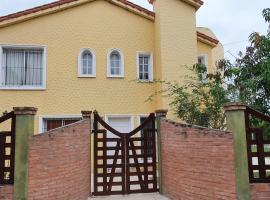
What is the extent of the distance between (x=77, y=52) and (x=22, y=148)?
355 inches

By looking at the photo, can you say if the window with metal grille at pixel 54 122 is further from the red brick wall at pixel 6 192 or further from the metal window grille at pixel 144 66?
the red brick wall at pixel 6 192

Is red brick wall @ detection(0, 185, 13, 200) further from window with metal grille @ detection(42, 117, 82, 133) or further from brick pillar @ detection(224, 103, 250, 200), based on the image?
window with metal grille @ detection(42, 117, 82, 133)

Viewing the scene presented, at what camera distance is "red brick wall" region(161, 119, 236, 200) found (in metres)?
7.68

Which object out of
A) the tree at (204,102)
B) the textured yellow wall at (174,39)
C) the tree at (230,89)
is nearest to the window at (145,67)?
the textured yellow wall at (174,39)

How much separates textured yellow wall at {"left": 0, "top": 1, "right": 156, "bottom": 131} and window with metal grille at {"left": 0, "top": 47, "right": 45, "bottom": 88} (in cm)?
41

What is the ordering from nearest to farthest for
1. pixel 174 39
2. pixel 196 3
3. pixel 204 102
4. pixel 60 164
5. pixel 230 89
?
pixel 60 164, pixel 230 89, pixel 204 102, pixel 174 39, pixel 196 3

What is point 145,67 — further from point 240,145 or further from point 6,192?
point 6,192

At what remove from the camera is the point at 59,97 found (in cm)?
1586

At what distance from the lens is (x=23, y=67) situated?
16016 millimetres

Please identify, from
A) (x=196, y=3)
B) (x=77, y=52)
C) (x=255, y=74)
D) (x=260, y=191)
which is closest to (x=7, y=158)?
(x=260, y=191)

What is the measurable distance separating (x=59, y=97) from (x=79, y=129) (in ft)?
20.4

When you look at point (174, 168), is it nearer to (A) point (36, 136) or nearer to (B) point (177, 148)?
(B) point (177, 148)

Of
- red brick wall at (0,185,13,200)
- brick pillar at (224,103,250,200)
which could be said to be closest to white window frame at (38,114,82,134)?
red brick wall at (0,185,13,200)

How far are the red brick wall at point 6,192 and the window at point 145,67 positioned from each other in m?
10.1
